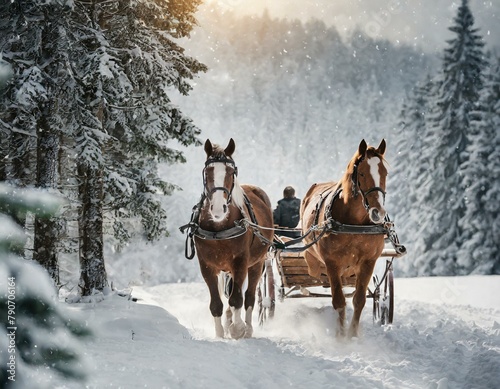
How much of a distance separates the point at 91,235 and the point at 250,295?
12.9 ft

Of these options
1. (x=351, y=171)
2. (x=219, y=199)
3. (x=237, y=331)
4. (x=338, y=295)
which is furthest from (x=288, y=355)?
(x=351, y=171)

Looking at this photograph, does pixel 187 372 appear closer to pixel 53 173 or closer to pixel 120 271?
pixel 53 173

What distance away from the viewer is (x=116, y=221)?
1235 cm

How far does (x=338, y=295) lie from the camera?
7.89 metres

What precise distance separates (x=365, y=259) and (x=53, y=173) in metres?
6.01

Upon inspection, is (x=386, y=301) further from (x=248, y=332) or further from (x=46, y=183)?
(x=46, y=183)

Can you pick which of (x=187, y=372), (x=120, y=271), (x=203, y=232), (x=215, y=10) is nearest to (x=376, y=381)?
(x=187, y=372)

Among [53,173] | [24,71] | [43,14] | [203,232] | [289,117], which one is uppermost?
[289,117]

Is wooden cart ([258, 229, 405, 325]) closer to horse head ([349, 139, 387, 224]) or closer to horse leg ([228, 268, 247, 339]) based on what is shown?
horse leg ([228, 268, 247, 339])

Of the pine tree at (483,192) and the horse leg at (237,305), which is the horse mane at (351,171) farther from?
the pine tree at (483,192)

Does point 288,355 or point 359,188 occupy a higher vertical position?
point 359,188

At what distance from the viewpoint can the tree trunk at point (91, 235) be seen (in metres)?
9.84

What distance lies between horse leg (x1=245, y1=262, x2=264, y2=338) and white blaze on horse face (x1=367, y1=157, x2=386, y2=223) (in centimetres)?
274

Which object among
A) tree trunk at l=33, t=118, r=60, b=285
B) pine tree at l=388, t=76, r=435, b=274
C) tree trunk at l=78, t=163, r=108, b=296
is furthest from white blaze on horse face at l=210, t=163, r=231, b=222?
pine tree at l=388, t=76, r=435, b=274
